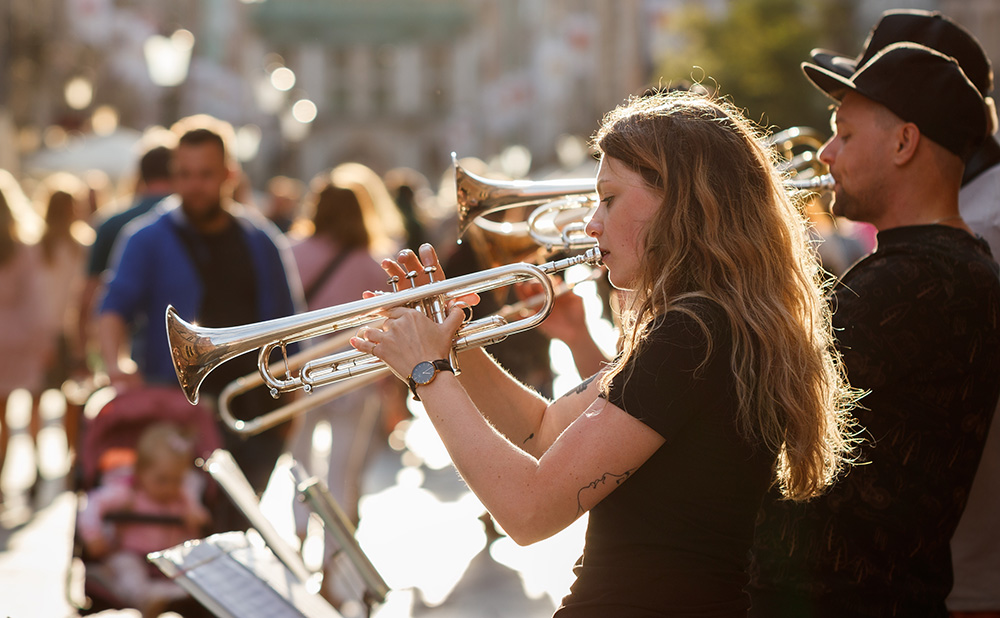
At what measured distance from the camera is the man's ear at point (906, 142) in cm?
304

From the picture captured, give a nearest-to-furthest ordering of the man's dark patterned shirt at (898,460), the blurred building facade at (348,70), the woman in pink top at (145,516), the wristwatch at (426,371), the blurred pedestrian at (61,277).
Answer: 1. the wristwatch at (426,371)
2. the man's dark patterned shirt at (898,460)
3. the woman in pink top at (145,516)
4. the blurred pedestrian at (61,277)
5. the blurred building facade at (348,70)

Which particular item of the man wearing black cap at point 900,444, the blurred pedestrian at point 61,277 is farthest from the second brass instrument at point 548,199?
the blurred pedestrian at point 61,277

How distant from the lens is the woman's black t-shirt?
88.5 inches

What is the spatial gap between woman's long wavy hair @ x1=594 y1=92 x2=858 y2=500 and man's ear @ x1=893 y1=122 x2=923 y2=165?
2.41 feet

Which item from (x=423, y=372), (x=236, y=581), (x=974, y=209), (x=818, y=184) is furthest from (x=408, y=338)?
(x=974, y=209)

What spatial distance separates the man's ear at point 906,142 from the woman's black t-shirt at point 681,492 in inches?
40.3

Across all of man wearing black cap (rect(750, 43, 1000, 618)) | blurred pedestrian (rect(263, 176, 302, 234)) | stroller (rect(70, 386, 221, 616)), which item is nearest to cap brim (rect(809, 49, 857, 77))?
man wearing black cap (rect(750, 43, 1000, 618))

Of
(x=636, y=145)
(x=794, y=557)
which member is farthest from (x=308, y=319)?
(x=794, y=557)

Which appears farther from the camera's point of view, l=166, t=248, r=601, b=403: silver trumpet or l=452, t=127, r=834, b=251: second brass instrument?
l=452, t=127, r=834, b=251: second brass instrument

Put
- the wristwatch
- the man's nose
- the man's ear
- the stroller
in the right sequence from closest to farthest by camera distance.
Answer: the wristwatch, the man's ear, the man's nose, the stroller

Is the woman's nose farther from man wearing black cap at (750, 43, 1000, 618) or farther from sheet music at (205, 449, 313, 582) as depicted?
sheet music at (205, 449, 313, 582)

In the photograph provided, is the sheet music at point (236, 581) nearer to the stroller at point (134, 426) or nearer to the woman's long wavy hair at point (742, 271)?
the woman's long wavy hair at point (742, 271)

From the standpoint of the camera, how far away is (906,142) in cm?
305

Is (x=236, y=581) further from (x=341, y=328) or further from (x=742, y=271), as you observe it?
(x=742, y=271)
